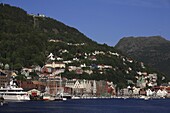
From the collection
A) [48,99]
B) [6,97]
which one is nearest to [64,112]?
[6,97]

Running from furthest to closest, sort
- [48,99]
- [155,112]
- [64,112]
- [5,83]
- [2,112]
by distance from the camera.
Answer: [5,83] → [48,99] → [155,112] → [64,112] → [2,112]

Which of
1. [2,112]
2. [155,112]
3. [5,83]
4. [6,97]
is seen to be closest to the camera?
[2,112]

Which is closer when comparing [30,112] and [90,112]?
[30,112]

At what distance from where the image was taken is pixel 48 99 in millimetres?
167000

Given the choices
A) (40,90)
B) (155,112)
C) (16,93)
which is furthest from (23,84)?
(155,112)

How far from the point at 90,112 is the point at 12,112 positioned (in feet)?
49.0

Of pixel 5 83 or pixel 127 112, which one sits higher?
pixel 5 83

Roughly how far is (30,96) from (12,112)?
81.6 meters

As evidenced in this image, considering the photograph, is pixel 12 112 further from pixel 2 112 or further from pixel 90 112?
pixel 90 112

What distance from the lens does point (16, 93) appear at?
150 meters

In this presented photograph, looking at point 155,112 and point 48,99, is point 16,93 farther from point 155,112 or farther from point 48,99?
point 155,112

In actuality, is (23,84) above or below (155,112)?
above

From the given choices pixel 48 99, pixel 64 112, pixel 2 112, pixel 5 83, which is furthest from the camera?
pixel 5 83

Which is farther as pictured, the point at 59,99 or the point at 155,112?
the point at 59,99
